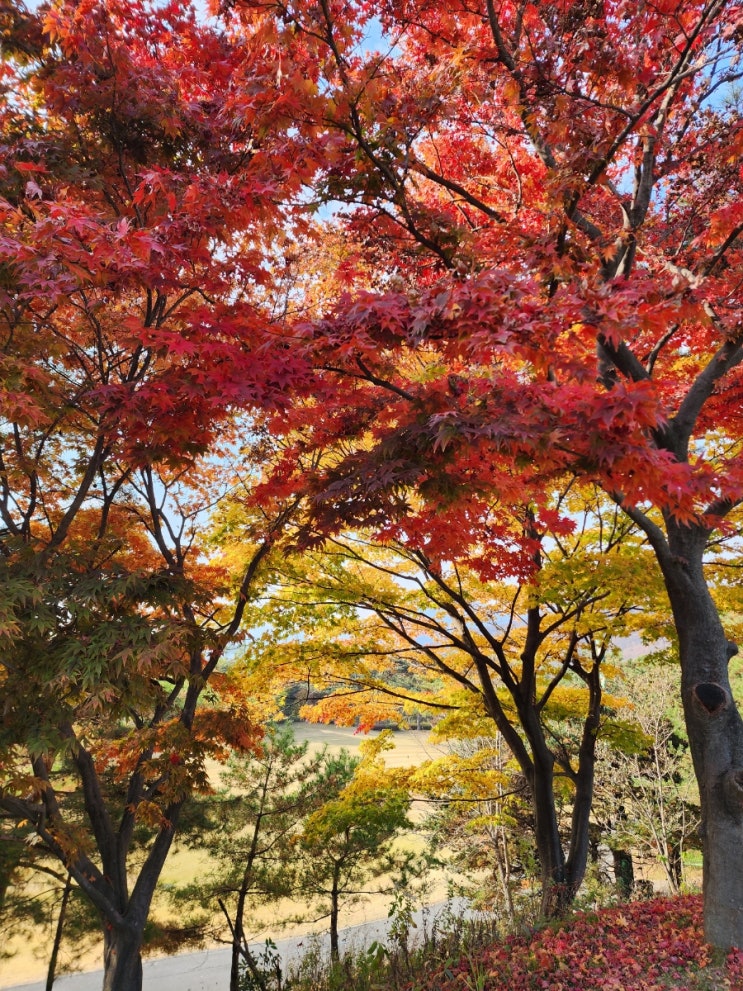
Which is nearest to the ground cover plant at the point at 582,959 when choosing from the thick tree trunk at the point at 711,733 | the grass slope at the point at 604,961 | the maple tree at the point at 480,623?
the grass slope at the point at 604,961

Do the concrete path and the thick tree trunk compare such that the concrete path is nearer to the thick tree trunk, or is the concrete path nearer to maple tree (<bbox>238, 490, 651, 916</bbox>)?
maple tree (<bbox>238, 490, 651, 916</bbox>)

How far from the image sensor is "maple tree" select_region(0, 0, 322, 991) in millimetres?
3912

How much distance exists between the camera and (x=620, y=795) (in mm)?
16281

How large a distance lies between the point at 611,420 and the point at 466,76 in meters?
3.34

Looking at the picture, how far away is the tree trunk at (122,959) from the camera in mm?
5820

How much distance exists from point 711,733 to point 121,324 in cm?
602

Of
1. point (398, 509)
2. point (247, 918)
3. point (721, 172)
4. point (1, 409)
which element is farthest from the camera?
point (247, 918)

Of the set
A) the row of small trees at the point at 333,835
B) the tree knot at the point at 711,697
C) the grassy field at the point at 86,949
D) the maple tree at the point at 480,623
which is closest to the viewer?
the tree knot at the point at 711,697

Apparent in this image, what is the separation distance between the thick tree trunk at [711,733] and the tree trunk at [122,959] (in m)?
5.15

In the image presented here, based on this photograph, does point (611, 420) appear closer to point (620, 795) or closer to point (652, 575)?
point (652, 575)

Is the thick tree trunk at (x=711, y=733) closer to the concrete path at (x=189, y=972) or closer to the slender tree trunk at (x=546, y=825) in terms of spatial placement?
the slender tree trunk at (x=546, y=825)

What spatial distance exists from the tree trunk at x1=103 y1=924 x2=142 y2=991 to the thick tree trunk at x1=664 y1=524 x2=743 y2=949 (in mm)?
5151

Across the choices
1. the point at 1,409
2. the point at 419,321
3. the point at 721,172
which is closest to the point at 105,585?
the point at 1,409

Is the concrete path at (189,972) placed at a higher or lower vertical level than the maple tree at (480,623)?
lower
